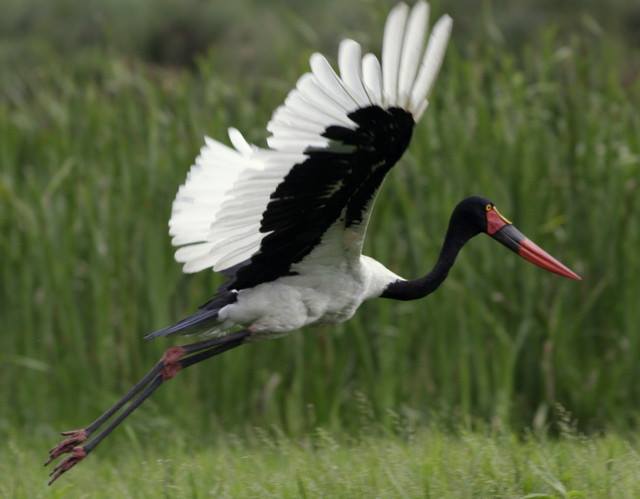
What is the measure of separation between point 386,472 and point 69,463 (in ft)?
3.95

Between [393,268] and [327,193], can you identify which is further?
[393,268]

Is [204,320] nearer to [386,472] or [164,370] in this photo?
[164,370]

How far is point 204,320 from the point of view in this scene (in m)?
5.09

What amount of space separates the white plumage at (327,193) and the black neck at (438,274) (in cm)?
8

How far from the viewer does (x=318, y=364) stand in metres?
6.32

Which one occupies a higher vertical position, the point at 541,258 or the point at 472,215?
the point at 472,215

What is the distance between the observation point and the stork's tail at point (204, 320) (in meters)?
5.08

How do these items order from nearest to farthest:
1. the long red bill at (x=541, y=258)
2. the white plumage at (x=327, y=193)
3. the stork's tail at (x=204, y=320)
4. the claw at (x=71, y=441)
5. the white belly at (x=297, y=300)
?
the white plumage at (x=327, y=193) < the claw at (x=71, y=441) < the white belly at (x=297, y=300) < the stork's tail at (x=204, y=320) < the long red bill at (x=541, y=258)

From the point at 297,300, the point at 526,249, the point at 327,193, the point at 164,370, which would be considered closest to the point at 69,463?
the point at 164,370

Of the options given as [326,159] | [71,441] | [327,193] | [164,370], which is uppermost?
[326,159]

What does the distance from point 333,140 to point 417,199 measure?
97.2 inches

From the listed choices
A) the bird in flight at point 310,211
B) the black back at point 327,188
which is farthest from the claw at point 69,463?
the black back at point 327,188

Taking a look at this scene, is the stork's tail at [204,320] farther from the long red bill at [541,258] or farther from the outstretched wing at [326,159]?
the long red bill at [541,258]

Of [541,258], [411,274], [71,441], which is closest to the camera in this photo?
[71,441]
